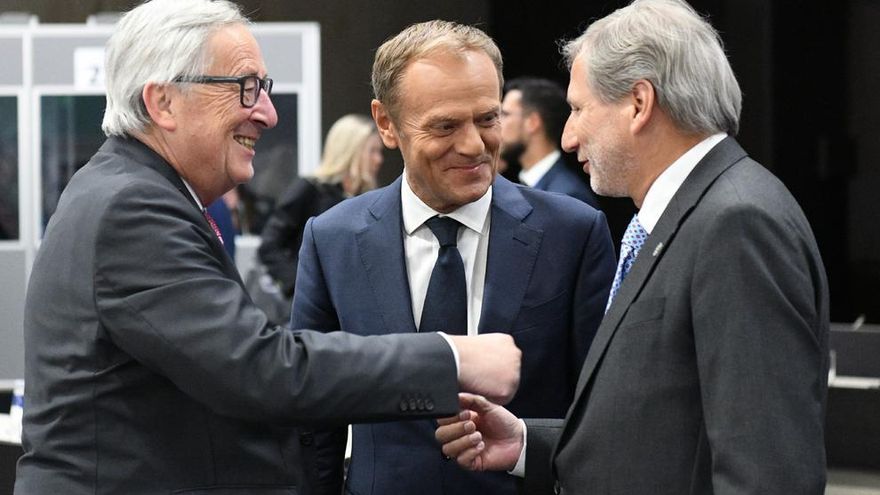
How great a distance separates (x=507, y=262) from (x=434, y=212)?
17 cm

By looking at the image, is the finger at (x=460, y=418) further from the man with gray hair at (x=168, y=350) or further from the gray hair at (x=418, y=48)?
the gray hair at (x=418, y=48)

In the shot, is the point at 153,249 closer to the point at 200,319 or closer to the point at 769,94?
the point at 200,319

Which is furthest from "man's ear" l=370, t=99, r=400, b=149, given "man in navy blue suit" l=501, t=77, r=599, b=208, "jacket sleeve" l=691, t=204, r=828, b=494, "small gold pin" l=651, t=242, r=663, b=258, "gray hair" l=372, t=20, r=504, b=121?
"man in navy blue suit" l=501, t=77, r=599, b=208

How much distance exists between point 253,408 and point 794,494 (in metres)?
0.77

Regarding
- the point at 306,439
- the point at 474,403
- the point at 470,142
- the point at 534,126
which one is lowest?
the point at 306,439

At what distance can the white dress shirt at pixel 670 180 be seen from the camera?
6.70ft

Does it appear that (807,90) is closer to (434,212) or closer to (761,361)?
(434,212)

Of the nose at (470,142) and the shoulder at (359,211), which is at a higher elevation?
the nose at (470,142)

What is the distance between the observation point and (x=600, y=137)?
2131 mm

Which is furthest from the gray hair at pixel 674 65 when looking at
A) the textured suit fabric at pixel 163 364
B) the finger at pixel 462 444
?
the finger at pixel 462 444

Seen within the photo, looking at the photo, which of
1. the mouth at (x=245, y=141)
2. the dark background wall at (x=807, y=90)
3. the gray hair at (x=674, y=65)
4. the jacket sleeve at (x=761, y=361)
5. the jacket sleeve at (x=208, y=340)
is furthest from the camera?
the dark background wall at (x=807, y=90)

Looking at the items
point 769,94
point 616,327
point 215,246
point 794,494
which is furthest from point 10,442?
point 769,94

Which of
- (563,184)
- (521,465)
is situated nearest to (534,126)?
(563,184)

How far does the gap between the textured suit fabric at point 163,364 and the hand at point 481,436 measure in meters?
0.24
